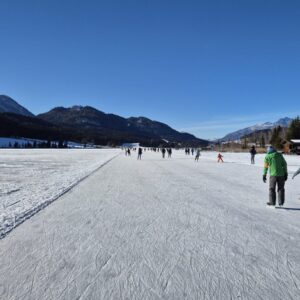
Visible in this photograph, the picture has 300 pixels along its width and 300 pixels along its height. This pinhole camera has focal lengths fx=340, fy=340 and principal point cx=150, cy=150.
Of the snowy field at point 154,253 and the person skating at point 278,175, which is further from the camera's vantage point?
the person skating at point 278,175

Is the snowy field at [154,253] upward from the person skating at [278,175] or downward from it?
downward

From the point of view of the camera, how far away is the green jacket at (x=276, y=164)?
25.9 feet

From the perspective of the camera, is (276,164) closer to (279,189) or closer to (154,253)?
(279,189)

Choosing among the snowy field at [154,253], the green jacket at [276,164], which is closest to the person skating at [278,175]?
the green jacket at [276,164]

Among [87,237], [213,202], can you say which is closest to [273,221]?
[213,202]

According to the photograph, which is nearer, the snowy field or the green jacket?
the snowy field

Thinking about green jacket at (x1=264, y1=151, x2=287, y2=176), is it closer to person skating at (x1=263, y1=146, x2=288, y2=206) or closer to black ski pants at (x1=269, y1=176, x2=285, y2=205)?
person skating at (x1=263, y1=146, x2=288, y2=206)

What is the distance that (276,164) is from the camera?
7984 millimetres

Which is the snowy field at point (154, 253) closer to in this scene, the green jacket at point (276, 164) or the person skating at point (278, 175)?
the person skating at point (278, 175)

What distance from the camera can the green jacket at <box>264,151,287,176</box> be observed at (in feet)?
25.9

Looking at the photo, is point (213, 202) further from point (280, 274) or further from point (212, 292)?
point (212, 292)

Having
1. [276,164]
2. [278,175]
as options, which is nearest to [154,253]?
[278,175]

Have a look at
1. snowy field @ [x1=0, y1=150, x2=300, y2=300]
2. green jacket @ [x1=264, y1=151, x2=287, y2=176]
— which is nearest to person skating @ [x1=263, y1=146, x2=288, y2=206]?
green jacket @ [x1=264, y1=151, x2=287, y2=176]

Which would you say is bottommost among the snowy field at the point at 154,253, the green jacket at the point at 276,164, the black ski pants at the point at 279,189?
the snowy field at the point at 154,253
